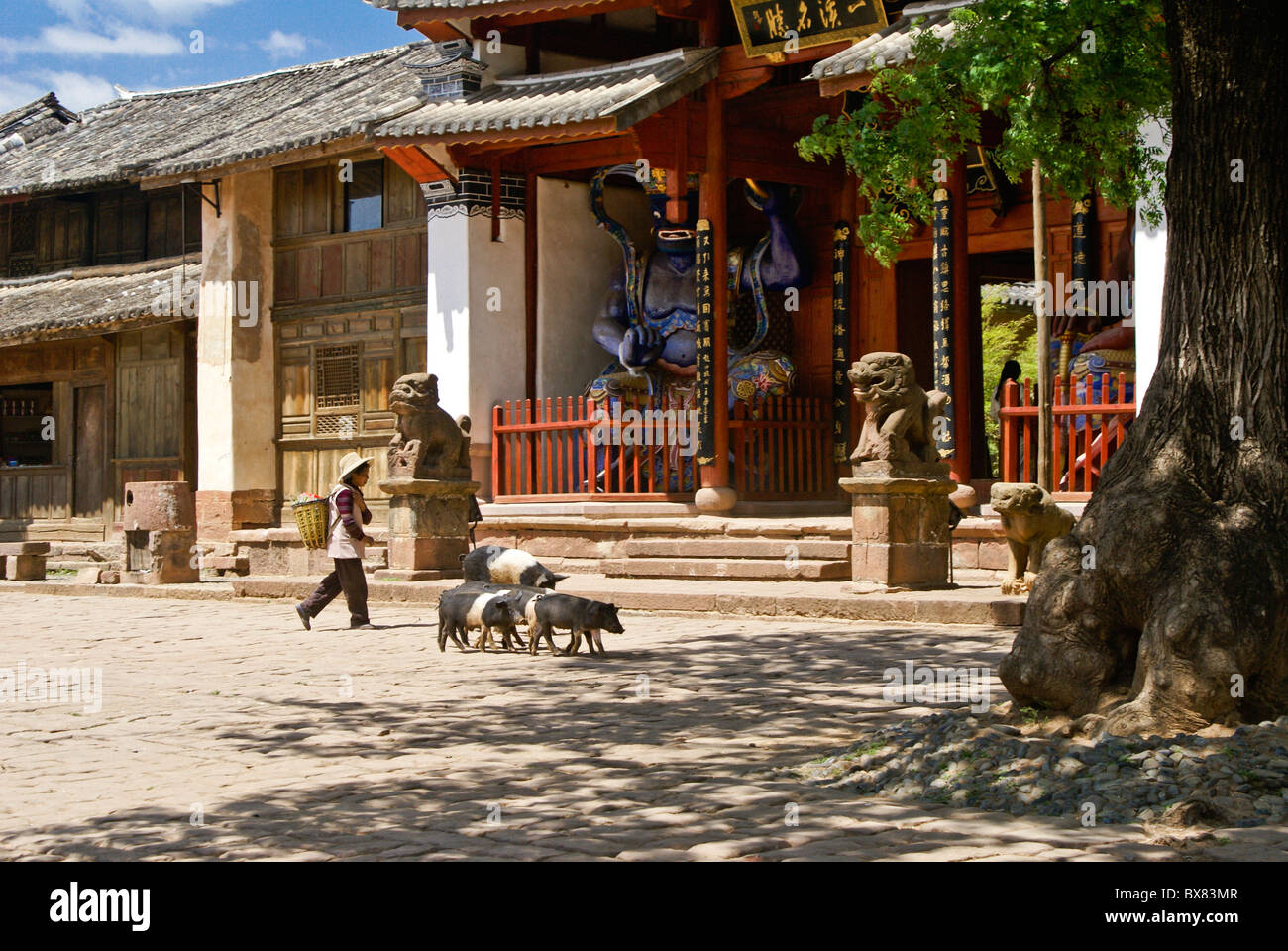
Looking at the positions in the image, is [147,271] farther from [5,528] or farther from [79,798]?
[79,798]

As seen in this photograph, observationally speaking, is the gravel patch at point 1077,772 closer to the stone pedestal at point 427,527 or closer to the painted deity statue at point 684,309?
the stone pedestal at point 427,527

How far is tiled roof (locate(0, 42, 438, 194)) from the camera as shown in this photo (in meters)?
18.3

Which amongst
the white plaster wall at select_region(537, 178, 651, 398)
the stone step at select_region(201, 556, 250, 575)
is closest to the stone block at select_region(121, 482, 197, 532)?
the stone step at select_region(201, 556, 250, 575)

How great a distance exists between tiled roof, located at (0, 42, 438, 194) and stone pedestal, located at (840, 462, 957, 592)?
730cm

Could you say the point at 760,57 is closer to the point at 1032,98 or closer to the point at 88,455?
the point at 1032,98

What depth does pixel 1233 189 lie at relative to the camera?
248 inches

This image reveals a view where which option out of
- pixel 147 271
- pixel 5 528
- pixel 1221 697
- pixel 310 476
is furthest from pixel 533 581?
pixel 5 528

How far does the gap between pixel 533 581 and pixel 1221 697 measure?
6151 millimetres

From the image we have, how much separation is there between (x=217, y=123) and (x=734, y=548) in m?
11.6

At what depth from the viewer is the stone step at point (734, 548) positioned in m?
13.3

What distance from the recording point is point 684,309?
16.5 metres

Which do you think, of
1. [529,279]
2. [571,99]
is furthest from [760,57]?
[529,279]

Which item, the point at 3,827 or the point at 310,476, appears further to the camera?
the point at 310,476

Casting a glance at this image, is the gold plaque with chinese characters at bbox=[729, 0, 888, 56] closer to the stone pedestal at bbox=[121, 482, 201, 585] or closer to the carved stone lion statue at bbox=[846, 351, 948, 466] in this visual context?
the carved stone lion statue at bbox=[846, 351, 948, 466]
